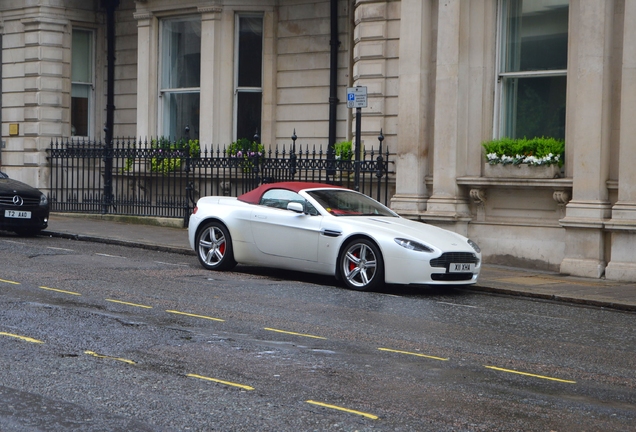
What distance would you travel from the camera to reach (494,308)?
1205 cm

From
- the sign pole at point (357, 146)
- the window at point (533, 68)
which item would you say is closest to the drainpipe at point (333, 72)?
the sign pole at point (357, 146)

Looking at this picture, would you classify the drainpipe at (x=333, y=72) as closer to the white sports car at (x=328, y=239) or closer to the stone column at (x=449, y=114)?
the stone column at (x=449, y=114)

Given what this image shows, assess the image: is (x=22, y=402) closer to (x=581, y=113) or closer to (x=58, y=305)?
(x=58, y=305)

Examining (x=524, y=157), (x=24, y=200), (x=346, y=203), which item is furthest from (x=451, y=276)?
(x=24, y=200)

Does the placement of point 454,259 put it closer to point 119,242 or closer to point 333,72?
point 119,242

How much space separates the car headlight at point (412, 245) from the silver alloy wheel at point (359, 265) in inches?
14.4

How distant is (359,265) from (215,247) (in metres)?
2.49

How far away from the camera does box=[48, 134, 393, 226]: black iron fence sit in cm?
1938

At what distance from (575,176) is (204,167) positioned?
332 inches

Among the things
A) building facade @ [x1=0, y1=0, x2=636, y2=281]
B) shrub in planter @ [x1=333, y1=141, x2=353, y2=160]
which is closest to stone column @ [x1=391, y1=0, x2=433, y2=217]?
building facade @ [x1=0, y1=0, x2=636, y2=281]

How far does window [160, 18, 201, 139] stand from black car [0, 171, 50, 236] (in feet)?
16.8

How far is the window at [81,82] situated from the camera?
2569cm

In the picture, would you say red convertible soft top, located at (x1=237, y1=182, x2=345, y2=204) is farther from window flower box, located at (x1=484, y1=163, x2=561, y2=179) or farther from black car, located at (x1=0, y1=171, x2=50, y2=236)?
black car, located at (x1=0, y1=171, x2=50, y2=236)

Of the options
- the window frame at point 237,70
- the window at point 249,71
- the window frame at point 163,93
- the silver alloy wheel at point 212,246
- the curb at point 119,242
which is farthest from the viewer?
the window frame at point 163,93
